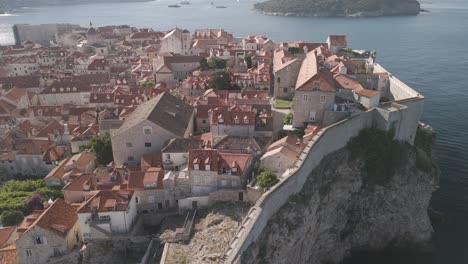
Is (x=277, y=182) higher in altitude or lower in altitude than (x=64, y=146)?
higher

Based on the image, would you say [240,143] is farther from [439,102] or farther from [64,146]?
[439,102]

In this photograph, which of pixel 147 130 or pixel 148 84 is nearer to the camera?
pixel 147 130

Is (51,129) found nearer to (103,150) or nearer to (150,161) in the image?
(103,150)

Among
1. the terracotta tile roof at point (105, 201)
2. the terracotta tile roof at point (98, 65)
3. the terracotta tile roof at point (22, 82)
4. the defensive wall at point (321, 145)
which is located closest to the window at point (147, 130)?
the terracotta tile roof at point (105, 201)

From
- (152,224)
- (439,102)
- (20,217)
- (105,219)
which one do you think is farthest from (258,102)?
(439,102)

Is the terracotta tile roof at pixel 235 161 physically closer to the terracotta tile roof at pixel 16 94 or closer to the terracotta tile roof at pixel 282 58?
the terracotta tile roof at pixel 282 58

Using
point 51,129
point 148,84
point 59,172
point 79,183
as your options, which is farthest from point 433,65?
point 79,183

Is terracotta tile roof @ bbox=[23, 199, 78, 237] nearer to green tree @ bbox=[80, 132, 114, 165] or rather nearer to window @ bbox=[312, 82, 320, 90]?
green tree @ bbox=[80, 132, 114, 165]
